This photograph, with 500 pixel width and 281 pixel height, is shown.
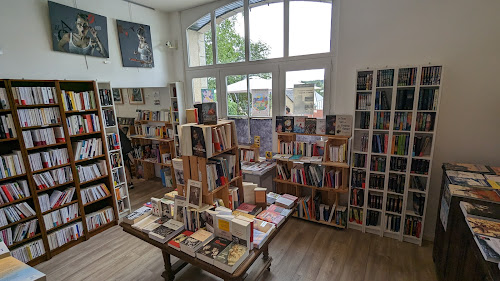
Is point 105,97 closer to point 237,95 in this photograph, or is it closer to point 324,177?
point 237,95

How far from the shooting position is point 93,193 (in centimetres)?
345

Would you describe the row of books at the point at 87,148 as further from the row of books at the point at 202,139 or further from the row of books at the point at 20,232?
the row of books at the point at 202,139

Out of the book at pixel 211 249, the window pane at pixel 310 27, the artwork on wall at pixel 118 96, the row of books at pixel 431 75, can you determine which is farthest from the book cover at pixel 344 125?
the artwork on wall at pixel 118 96

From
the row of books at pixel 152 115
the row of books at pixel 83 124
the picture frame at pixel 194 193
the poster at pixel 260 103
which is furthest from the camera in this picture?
the row of books at pixel 152 115

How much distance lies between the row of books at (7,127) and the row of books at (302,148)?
3474mm

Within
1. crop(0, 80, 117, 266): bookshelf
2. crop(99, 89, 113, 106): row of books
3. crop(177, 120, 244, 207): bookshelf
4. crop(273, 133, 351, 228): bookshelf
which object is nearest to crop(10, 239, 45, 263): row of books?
crop(0, 80, 117, 266): bookshelf

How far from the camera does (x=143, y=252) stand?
310cm

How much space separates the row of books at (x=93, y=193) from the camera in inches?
132

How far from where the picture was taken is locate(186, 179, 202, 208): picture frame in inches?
82.8

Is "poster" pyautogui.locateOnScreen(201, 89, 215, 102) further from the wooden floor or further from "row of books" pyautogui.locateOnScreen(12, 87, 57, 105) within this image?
the wooden floor

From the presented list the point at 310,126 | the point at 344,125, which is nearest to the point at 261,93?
the point at 310,126

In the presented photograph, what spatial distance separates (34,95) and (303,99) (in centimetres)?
367

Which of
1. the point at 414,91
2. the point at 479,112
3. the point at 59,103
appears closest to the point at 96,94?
the point at 59,103

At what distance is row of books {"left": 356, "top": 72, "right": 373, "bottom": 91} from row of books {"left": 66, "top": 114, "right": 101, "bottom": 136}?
3.81 meters
